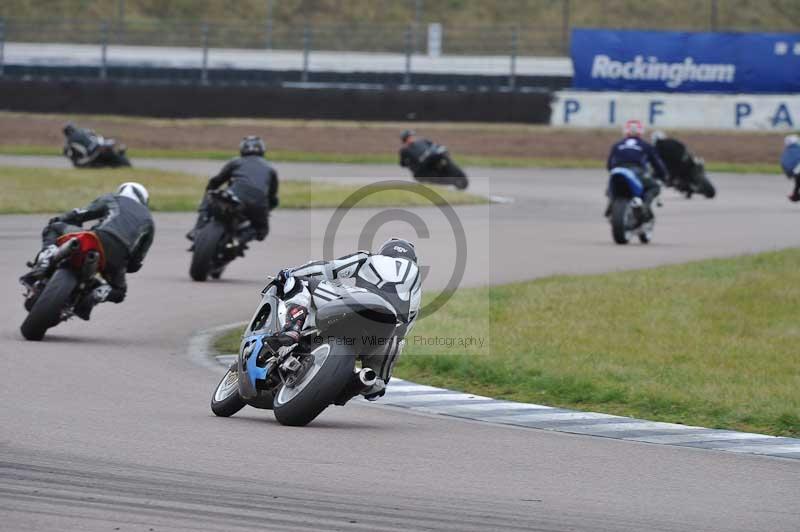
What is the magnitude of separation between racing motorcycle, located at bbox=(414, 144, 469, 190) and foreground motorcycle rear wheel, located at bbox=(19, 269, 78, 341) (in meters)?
18.9

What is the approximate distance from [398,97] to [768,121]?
8.54 meters

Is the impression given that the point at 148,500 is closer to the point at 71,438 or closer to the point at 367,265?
the point at 71,438

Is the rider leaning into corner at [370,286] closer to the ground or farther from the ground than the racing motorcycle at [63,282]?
farther from the ground

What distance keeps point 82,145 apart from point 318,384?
70.4 ft

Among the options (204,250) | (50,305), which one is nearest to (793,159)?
(204,250)

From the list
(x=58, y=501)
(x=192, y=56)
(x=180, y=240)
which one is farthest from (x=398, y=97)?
(x=58, y=501)

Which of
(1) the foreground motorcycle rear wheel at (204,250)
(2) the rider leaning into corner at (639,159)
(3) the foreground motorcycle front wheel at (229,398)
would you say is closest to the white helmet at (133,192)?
(1) the foreground motorcycle rear wheel at (204,250)

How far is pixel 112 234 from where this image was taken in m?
12.6

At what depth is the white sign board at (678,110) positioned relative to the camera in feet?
122

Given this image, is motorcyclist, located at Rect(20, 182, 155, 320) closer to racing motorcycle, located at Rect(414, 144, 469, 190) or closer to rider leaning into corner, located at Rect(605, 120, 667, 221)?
rider leaning into corner, located at Rect(605, 120, 667, 221)

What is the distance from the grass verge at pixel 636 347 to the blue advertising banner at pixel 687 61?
20.5 meters

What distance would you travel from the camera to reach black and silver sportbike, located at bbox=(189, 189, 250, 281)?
16.5 metres

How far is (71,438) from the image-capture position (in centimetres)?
804

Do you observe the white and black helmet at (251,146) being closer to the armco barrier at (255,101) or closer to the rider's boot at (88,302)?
the rider's boot at (88,302)
